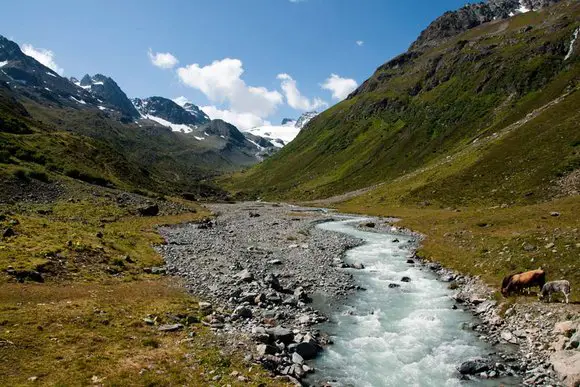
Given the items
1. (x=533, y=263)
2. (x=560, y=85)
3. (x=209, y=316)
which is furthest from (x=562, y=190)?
(x=560, y=85)

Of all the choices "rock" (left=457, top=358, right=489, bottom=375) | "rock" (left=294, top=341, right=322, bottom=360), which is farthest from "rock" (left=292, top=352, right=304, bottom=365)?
"rock" (left=457, top=358, right=489, bottom=375)

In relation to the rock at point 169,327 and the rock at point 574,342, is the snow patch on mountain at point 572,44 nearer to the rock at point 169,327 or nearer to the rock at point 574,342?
the rock at point 574,342

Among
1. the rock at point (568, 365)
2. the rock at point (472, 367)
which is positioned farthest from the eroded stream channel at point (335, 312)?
the rock at point (568, 365)

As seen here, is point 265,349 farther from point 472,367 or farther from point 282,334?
point 472,367

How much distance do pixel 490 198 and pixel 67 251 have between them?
272ft

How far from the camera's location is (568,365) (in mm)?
20328

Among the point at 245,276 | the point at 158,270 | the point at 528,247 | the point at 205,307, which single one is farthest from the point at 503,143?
the point at 205,307

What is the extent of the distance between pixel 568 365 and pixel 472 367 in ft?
15.0

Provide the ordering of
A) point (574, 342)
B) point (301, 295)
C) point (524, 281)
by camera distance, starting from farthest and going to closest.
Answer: point (301, 295), point (524, 281), point (574, 342)

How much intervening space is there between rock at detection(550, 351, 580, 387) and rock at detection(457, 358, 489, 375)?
340 centimetres

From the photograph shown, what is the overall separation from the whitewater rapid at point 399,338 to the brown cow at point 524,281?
3.61m

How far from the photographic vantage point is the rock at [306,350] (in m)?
23.0

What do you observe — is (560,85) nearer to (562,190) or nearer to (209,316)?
(562,190)

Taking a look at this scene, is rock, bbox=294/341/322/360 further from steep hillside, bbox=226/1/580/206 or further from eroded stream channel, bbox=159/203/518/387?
steep hillside, bbox=226/1/580/206
